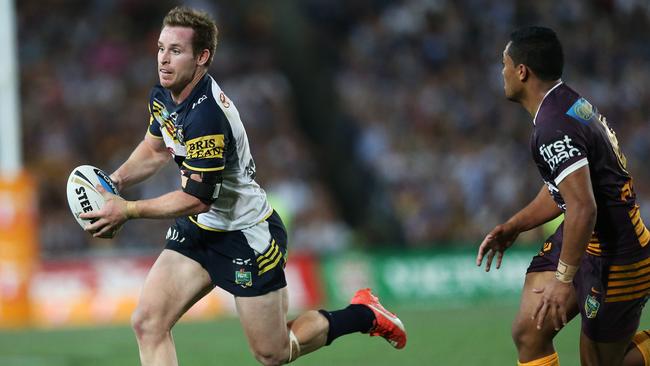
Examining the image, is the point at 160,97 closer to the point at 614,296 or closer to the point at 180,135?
the point at 180,135

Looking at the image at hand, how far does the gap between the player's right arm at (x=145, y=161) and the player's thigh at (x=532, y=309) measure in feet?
→ 7.83

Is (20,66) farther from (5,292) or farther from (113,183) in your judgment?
(113,183)

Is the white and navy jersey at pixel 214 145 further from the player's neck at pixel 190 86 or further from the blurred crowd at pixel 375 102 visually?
the blurred crowd at pixel 375 102

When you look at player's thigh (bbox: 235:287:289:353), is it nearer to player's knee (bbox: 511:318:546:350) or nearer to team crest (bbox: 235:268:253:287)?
team crest (bbox: 235:268:253:287)

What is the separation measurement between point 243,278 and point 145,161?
1.04m

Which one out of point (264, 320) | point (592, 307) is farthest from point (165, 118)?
point (592, 307)

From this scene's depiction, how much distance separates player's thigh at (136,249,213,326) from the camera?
5867mm

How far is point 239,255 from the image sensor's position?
5965 mm

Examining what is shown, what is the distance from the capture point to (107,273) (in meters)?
13.7

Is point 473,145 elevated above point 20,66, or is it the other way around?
point 20,66

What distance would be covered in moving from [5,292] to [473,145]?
7.74m

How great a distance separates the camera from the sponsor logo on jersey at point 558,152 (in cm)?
505

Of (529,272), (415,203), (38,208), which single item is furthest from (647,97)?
(529,272)

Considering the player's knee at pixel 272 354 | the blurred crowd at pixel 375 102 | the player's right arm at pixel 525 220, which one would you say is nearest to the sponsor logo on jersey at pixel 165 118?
the player's knee at pixel 272 354
